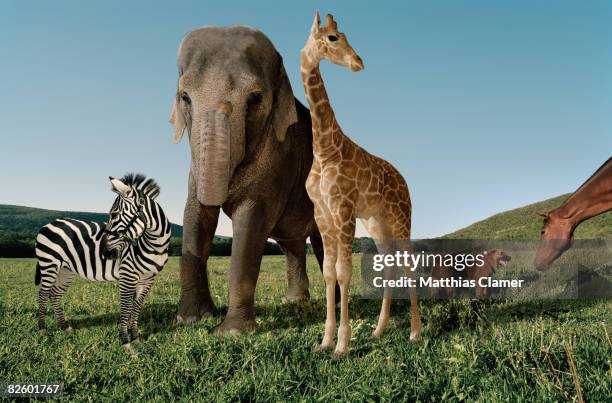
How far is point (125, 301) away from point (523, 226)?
64.0 feet

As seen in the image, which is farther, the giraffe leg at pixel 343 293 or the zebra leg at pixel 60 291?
the zebra leg at pixel 60 291

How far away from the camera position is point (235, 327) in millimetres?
5477

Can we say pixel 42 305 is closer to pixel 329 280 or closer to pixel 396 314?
pixel 329 280

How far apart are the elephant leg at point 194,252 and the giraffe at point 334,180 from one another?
5.91 ft

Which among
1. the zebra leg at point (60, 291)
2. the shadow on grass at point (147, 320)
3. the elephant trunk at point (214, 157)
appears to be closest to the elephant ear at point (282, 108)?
the elephant trunk at point (214, 157)

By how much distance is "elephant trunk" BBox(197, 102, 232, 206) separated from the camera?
189 inches

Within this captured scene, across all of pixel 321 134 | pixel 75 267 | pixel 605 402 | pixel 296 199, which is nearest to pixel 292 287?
pixel 296 199

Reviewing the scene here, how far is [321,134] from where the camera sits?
179 inches

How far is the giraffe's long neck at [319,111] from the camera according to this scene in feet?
14.7

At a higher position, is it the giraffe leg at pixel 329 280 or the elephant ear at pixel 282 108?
the elephant ear at pixel 282 108

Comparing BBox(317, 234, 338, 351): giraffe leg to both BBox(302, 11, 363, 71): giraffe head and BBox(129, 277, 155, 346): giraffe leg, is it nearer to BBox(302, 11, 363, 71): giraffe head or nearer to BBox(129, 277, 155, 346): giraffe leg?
BBox(302, 11, 363, 71): giraffe head

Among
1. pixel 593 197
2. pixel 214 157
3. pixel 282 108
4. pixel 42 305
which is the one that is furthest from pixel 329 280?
pixel 593 197

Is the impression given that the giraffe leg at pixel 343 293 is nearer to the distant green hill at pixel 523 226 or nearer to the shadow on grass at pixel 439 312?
the shadow on grass at pixel 439 312

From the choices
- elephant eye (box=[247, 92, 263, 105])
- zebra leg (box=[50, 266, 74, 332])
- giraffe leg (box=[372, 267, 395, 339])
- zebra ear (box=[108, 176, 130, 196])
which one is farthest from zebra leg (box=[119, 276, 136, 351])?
giraffe leg (box=[372, 267, 395, 339])
